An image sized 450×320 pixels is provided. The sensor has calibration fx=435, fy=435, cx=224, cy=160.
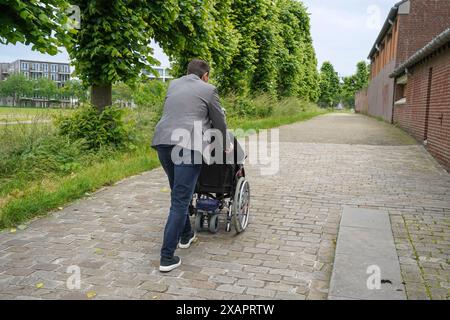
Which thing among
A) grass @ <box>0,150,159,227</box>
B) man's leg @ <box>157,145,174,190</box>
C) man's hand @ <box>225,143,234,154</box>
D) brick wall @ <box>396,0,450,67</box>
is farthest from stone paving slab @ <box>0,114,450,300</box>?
brick wall @ <box>396,0,450,67</box>

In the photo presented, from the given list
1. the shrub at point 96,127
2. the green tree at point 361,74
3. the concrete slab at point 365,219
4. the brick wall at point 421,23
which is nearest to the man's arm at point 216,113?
the concrete slab at point 365,219

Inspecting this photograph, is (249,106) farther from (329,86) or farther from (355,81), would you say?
(355,81)

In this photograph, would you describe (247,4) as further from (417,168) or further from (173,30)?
(417,168)

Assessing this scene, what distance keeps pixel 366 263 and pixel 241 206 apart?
1.55 m

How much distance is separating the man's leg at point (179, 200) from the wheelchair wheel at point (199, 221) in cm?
111

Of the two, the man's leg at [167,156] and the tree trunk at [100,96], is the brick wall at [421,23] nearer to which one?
the tree trunk at [100,96]

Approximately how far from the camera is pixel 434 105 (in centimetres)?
1229

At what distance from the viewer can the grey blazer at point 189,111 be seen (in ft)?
13.0

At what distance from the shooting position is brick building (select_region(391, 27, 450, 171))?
34.3 ft

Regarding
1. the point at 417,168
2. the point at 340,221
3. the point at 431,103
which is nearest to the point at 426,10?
the point at 431,103

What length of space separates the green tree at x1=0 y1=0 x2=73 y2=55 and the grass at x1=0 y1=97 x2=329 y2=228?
2046mm

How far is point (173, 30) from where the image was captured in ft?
34.3

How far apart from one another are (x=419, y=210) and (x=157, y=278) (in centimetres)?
407

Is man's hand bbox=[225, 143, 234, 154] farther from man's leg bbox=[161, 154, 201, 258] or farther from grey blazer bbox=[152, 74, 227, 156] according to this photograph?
man's leg bbox=[161, 154, 201, 258]
